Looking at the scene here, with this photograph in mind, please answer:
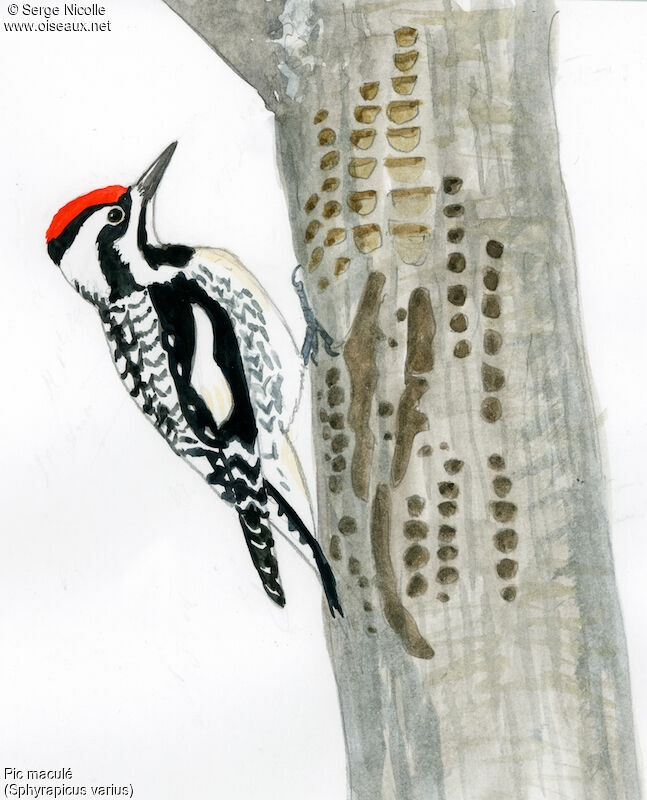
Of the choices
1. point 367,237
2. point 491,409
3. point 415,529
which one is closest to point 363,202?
point 367,237

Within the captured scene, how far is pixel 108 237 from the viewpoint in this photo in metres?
1.12

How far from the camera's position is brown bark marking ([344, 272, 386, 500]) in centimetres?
89

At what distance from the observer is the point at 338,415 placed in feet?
3.03

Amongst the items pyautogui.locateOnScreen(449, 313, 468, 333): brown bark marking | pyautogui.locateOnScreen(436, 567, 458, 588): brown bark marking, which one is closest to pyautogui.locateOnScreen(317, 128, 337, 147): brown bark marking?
pyautogui.locateOnScreen(449, 313, 468, 333): brown bark marking

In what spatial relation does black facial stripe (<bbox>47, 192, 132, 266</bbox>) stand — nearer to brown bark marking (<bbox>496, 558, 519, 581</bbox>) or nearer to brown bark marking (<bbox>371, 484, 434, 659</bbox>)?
brown bark marking (<bbox>371, 484, 434, 659</bbox>)

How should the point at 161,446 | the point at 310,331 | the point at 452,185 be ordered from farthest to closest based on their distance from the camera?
the point at 161,446
the point at 310,331
the point at 452,185

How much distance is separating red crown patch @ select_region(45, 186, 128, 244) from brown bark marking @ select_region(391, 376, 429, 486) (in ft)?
1.74

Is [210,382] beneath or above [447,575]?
above

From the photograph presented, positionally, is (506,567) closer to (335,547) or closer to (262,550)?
(335,547)

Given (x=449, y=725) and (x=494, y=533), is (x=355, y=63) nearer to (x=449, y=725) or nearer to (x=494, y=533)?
(x=494, y=533)

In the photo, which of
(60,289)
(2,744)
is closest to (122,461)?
(60,289)

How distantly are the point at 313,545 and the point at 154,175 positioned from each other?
0.56m

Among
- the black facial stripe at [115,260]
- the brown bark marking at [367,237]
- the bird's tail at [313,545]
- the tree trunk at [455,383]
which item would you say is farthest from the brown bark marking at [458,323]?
the black facial stripe at [115,260]

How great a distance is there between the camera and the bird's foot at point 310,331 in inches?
36.8
